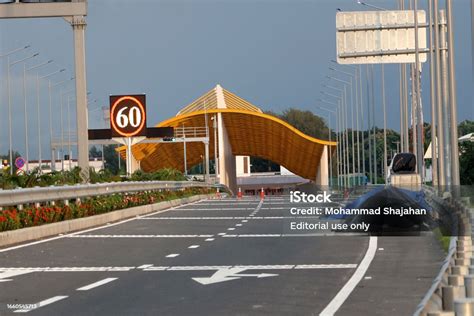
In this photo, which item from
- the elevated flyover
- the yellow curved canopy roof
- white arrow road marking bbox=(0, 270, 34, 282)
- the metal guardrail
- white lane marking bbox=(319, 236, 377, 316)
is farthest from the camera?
the yellow curved canopy roof

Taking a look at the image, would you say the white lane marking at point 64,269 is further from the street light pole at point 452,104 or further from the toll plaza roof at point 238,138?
the toll plaza roof at point 238,138

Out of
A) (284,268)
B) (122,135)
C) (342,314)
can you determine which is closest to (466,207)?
(284,268)

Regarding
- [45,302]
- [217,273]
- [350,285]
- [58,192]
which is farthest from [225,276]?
[58,192]

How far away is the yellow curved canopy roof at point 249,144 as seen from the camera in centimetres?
12269

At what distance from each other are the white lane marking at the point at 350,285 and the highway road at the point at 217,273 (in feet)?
0.04

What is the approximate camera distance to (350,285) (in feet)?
47.6

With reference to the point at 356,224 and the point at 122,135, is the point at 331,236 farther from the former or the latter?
the point at 122,135

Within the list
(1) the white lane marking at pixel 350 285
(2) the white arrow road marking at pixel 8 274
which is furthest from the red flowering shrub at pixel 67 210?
(1) the white lane marking at pixel 350 285

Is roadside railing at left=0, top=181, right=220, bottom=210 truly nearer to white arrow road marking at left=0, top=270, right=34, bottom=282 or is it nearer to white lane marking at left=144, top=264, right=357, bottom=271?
white arrow road marking at left=0, top=270, right=34, bottom=282

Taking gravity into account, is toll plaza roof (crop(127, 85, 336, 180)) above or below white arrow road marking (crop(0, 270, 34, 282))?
above

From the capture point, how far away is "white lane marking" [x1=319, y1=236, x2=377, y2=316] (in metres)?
12.2

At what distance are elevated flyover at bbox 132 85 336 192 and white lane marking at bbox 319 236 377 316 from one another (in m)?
98.2

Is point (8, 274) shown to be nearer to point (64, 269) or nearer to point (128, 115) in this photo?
point (64, 269)

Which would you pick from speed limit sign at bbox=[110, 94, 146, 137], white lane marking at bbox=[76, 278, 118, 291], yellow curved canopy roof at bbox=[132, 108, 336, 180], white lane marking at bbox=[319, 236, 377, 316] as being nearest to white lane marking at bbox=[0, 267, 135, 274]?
white lane marking at bbox=[76, 278, 118, 291]
